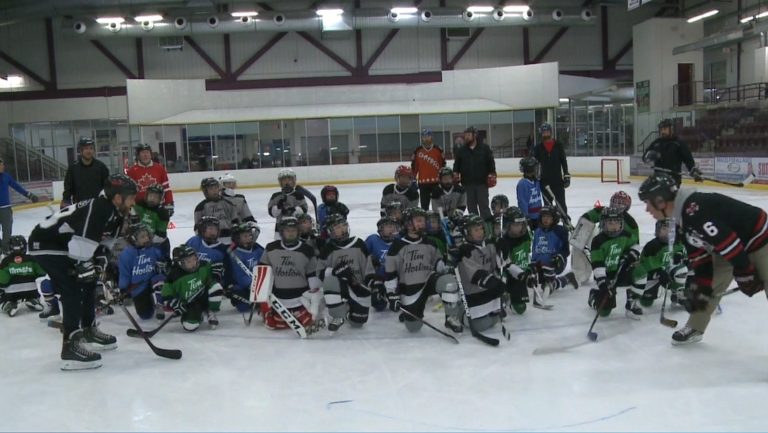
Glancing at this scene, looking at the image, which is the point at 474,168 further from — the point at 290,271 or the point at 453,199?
the point at 290,271

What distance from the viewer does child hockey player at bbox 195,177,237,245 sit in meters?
6.13

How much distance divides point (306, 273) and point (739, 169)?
13.2 metres

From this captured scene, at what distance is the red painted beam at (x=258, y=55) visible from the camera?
23.9 meters

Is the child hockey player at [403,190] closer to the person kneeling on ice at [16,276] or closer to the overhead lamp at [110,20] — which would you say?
the person kneeling on ice at [16,276]

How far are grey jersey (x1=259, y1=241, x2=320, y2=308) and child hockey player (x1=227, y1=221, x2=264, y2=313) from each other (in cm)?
63

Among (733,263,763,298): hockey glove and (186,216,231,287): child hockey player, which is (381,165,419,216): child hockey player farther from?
(733,263,763,298): hockey glove

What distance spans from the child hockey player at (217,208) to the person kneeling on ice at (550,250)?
2739mm

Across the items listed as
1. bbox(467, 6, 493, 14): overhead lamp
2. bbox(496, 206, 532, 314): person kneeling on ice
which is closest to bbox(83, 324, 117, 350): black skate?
bbox(496, 206, 532, 314): person kneeling on ice

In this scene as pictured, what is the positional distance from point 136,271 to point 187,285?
0.53 m

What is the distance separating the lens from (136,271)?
5.12 meters

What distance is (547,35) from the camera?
24906mm

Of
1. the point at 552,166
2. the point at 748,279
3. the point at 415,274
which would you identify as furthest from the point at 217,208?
the point at 748,279

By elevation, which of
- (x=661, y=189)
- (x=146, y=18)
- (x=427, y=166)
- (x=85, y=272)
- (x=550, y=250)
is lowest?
(x=550, y=250)

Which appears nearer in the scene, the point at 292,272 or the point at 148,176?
the point at 292,272
